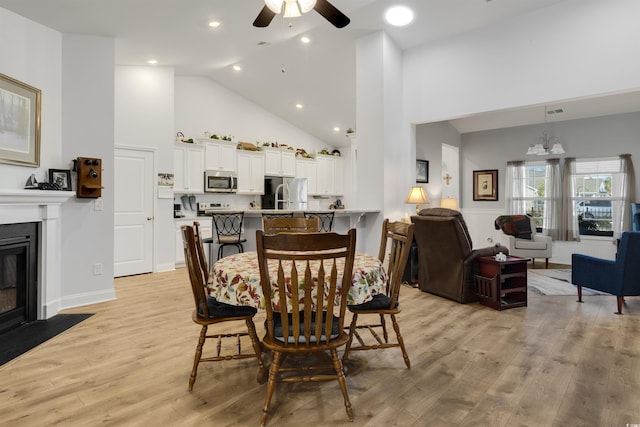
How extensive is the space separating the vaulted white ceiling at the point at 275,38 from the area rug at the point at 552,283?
2.49 m

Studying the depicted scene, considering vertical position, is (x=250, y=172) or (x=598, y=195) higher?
(x=250, y=172)

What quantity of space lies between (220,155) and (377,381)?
18.5 ft

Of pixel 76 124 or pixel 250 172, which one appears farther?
pixel 250 172

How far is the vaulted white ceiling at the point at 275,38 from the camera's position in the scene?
3.82 m

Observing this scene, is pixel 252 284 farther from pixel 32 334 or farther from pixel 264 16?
pixel 32 334

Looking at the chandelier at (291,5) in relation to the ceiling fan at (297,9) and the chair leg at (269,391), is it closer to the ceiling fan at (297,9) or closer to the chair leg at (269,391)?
the ceiling fan at (297,9)

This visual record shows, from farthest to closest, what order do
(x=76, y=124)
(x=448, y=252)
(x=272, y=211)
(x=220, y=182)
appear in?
(x=220, y=182) < (x=272, y=211) < (x=448, y=252) < (x=76, y=124)

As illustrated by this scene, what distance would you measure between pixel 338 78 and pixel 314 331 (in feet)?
18.3

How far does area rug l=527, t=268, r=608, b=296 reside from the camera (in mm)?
4590

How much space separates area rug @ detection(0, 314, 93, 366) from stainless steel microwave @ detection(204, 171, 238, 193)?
349 cm

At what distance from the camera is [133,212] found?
222 inches

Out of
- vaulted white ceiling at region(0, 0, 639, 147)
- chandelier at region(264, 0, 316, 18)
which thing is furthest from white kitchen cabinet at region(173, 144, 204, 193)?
chandelier at region(264, 0, 316, 18)

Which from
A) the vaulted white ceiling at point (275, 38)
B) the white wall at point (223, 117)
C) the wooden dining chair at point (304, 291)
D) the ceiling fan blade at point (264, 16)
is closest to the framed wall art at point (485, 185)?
the vaulted white ceiling at point (275, 38)

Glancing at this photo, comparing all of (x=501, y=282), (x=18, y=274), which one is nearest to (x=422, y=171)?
(x=501, y=282)
